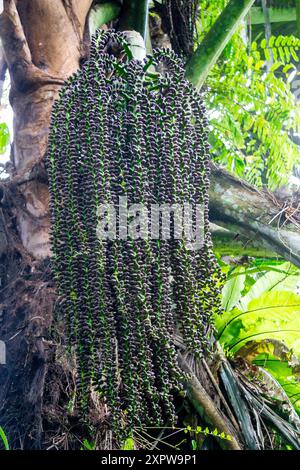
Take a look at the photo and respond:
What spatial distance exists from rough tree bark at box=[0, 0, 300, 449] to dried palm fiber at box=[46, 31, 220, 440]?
164mm

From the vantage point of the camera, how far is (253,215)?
151 centimetres

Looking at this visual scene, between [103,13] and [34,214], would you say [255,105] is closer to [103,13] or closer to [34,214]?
[103,13]

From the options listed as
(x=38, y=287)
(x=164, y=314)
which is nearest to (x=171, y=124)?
(x=164, y=314)

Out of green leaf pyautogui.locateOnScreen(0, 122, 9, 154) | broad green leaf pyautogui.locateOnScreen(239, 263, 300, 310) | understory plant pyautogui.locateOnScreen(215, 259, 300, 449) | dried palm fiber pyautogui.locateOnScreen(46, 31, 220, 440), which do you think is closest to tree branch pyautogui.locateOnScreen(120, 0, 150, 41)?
dried palm fiber pyautogui.locateOnScreen(46, 31, 220, 440)

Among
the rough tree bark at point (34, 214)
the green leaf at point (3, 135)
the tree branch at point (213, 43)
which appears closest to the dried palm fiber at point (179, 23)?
the tree branch at point (213, 43)

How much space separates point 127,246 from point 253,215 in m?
0.67

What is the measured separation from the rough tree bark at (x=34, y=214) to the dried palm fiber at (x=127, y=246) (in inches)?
6.4

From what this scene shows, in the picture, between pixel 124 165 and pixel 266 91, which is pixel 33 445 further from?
pixel 266 91

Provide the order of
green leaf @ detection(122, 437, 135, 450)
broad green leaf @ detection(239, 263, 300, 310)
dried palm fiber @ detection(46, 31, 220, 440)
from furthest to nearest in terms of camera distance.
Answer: broad green leaf @ detection(239, 263, 300, 310) < green leaf @ detection(122, 437, 135, 450) < dried palm fiber @ detection(46, 31, 220, 440)

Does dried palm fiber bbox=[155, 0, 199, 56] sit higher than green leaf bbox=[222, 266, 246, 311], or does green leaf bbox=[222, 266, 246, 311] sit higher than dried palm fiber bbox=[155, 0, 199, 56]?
dried palm fiber bbox=[155, 0, 199, 56]

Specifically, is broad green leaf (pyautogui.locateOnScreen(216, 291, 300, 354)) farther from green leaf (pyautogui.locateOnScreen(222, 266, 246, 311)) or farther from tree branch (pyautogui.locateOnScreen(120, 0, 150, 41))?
tree branch (pyautogui.locateOnScreen(120, 0, 150, 41))

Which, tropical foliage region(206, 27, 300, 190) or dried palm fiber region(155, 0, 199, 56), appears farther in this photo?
tropical foliage region(206, 27, 300, 190)

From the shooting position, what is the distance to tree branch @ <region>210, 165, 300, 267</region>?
1434mm

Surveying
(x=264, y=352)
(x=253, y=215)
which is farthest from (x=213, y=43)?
(x=264, y=352)
